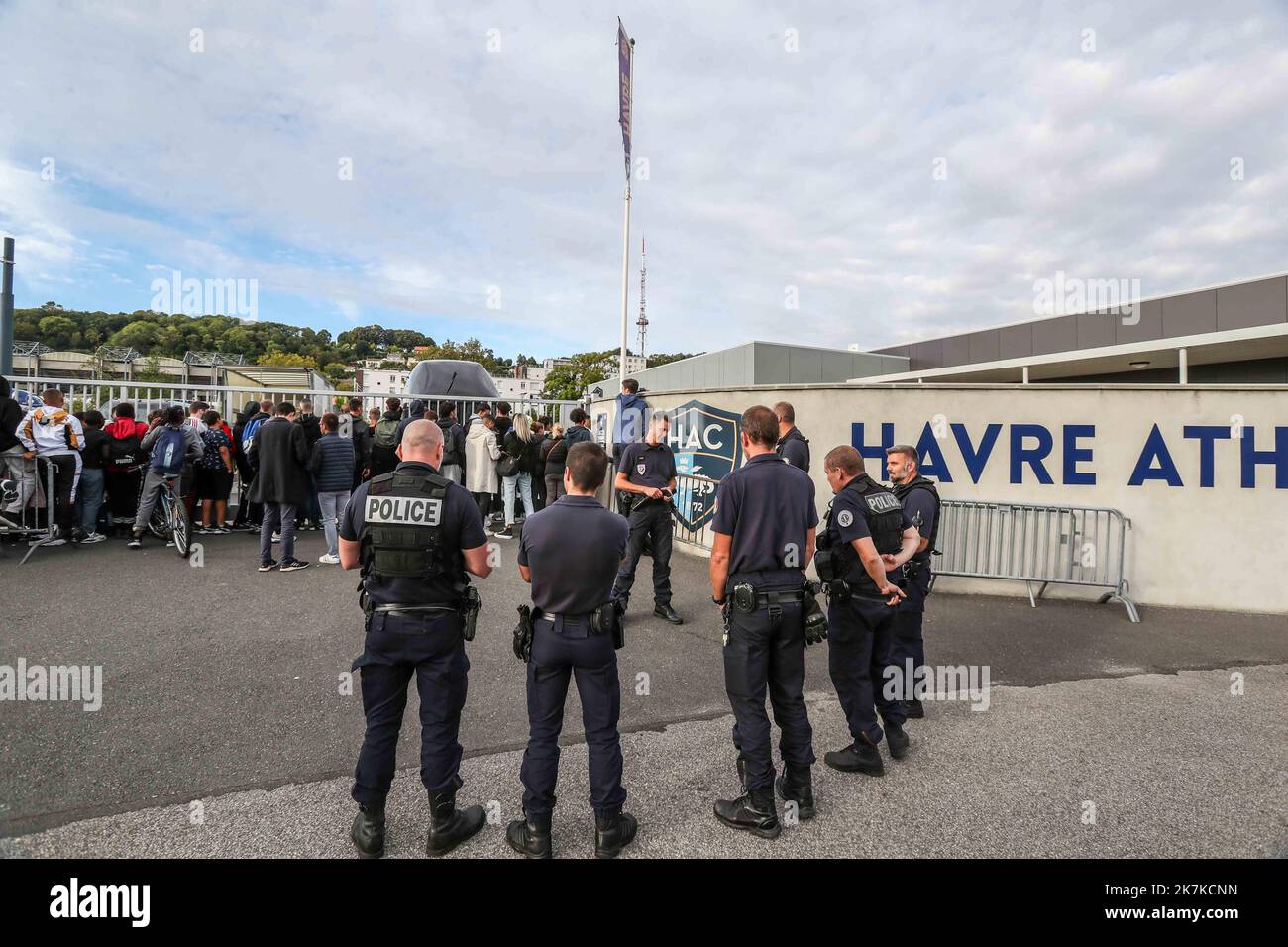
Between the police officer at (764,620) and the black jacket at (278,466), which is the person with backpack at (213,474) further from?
the police officer at (764,620)

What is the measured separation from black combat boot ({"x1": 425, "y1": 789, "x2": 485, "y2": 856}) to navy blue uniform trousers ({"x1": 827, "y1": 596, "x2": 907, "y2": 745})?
2105mm

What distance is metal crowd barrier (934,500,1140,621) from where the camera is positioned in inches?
292

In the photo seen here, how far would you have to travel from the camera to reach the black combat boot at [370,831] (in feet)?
8.50

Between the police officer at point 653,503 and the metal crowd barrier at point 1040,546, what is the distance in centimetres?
374

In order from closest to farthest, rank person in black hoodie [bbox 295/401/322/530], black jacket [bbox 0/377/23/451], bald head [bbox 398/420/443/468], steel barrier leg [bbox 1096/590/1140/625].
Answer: bald head [bbox 398/420/443/468], steel barrier leg [bbox 1096/590/1140/625], black jacket [bbox 0/377/23/451], person in black hoodie [bbox 295/401/322/530]

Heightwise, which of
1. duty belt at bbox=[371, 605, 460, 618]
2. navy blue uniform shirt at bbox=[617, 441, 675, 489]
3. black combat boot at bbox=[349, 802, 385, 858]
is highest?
navy blue uniform shirt at bbox=[617, 441, 675, 489]

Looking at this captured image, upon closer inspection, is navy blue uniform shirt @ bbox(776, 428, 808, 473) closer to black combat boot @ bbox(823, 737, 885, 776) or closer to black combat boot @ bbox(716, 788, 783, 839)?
black combat boot @ bbox(823, 737, 885, 776)

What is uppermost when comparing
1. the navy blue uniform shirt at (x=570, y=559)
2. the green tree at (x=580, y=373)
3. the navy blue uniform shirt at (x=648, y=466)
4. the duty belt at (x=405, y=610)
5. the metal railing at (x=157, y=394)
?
the green tree at (x=580, y=373)

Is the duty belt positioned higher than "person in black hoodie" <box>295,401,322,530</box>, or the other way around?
"person in black hoodie" <box>295,401,322,530</box>

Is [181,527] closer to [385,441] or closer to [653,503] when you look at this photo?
[385,441]

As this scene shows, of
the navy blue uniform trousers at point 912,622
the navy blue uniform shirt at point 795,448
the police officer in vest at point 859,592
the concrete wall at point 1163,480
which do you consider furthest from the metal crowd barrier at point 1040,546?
the police officer in vest at point 859,592

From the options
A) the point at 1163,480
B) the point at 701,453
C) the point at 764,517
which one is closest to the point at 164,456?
the point at 701,453

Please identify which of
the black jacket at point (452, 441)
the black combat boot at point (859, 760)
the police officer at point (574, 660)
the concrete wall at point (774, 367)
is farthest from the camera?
the concrete wall at point (774, 367)

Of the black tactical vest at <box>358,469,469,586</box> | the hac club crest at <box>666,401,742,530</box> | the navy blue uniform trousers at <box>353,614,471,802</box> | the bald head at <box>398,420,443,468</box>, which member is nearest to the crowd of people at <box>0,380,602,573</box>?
the hac club crest at <box>666,401,742,530</box>
